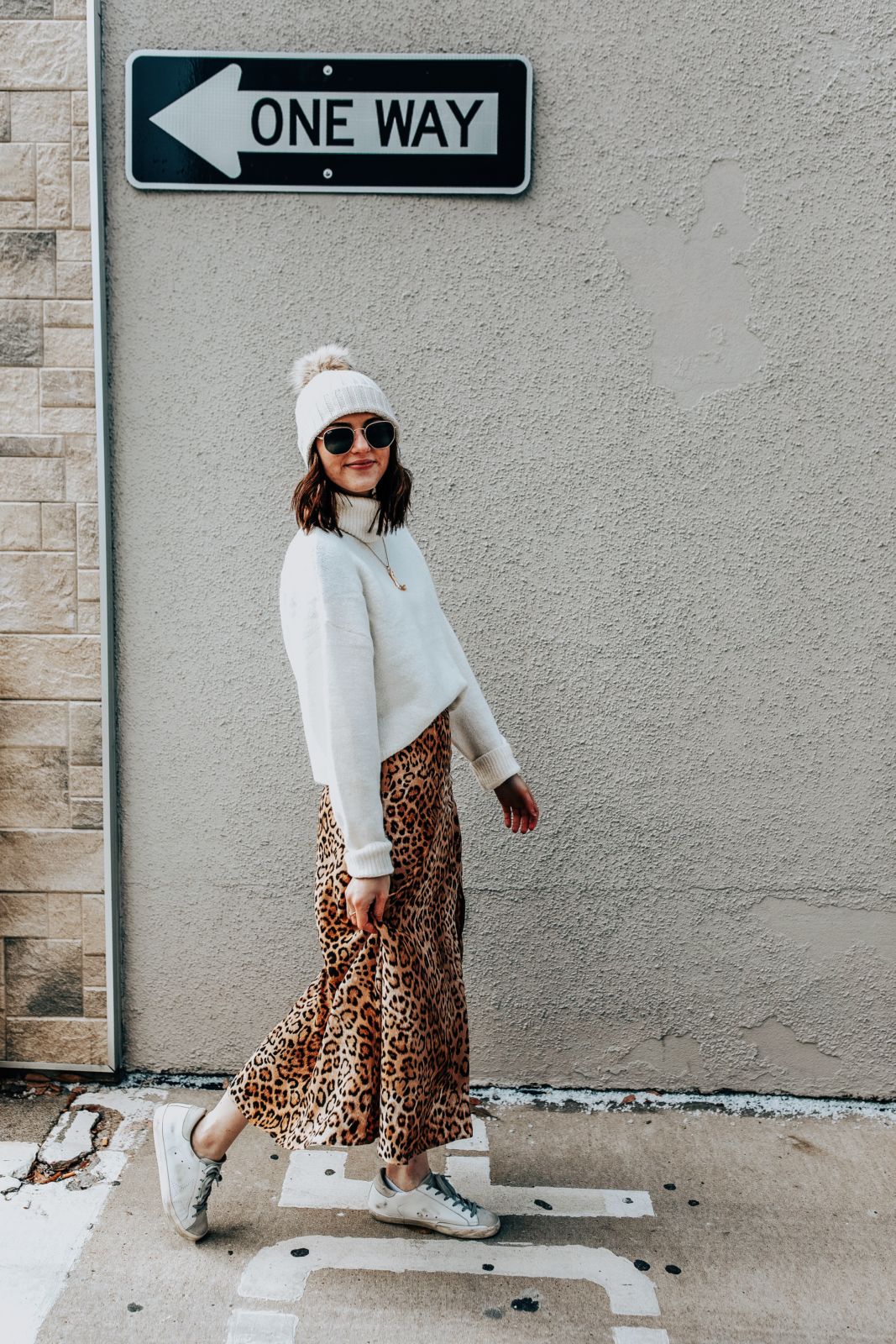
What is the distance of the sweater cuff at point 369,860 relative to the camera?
228 centimetres

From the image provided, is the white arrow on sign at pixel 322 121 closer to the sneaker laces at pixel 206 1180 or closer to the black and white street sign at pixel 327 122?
the black and white street sign at pixel 327 122

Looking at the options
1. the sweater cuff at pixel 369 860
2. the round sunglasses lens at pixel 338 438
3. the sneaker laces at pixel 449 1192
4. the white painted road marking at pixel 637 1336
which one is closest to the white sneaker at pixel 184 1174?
the sneaker laces at pixel 449 1192

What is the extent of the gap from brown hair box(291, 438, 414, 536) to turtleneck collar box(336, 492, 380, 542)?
0.01 m

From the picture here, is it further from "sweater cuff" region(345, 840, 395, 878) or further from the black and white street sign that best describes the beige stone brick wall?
"sweater cuff" region(345, 840, 395, 878)

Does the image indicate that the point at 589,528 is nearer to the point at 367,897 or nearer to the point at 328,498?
the point at 328,498

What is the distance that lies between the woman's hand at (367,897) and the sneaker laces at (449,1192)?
715 millimetres

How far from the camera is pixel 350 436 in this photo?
2.34 m

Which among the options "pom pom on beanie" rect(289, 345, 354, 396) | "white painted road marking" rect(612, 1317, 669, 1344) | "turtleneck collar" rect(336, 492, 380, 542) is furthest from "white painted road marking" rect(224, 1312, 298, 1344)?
"pom pom on beanie" rect(289, 345, 354, 396)

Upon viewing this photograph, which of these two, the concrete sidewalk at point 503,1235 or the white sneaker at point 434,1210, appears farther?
the white sneaker at point 434,1210

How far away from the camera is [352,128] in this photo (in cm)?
287

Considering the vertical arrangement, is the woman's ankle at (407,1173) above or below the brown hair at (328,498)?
below

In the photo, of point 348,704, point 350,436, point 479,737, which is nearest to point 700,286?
point 350,436

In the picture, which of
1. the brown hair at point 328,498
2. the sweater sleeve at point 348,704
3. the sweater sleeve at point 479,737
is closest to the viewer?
the sweater sleeve at point 348,704

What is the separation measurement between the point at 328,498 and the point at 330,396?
204 millimetres
